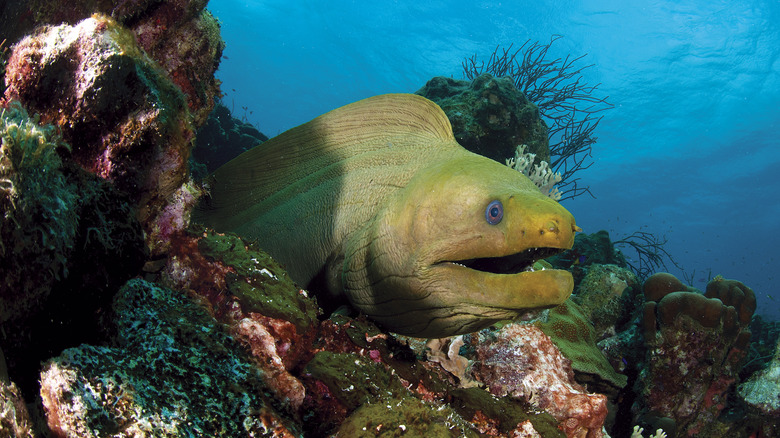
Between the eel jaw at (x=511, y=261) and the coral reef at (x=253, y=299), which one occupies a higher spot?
the eel jaw at (x=511, y=261)

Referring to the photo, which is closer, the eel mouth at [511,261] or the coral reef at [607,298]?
the eel mouth at [511,261]

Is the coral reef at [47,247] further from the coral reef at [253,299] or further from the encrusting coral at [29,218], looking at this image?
the coral reef at [253,299]

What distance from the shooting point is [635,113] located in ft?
148

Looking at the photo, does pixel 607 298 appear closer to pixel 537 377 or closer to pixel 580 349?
pixel 580 349

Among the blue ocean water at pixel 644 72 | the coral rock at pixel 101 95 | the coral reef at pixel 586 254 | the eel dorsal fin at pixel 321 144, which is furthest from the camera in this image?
the blue ocean water at pixel 644 72

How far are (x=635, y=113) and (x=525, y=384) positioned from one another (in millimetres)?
53764

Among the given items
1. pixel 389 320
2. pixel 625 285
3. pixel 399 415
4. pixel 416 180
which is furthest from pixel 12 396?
pixel 625 285

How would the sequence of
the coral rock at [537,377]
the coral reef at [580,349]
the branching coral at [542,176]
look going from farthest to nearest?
the branching coral at [542,176] < the coral reef at [580,349] < the coral rock at [537,377]

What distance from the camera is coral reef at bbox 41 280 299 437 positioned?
2.88ft

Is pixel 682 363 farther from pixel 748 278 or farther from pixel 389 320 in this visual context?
pixel 748 278

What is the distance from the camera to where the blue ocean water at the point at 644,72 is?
3922cm

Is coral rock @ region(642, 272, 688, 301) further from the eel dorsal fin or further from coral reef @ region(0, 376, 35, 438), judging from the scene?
coral reef @ region(0, 376, 35, 438)

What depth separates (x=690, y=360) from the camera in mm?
4648

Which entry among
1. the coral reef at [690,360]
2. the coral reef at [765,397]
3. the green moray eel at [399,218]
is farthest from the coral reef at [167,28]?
the coral reef at [765,397]
